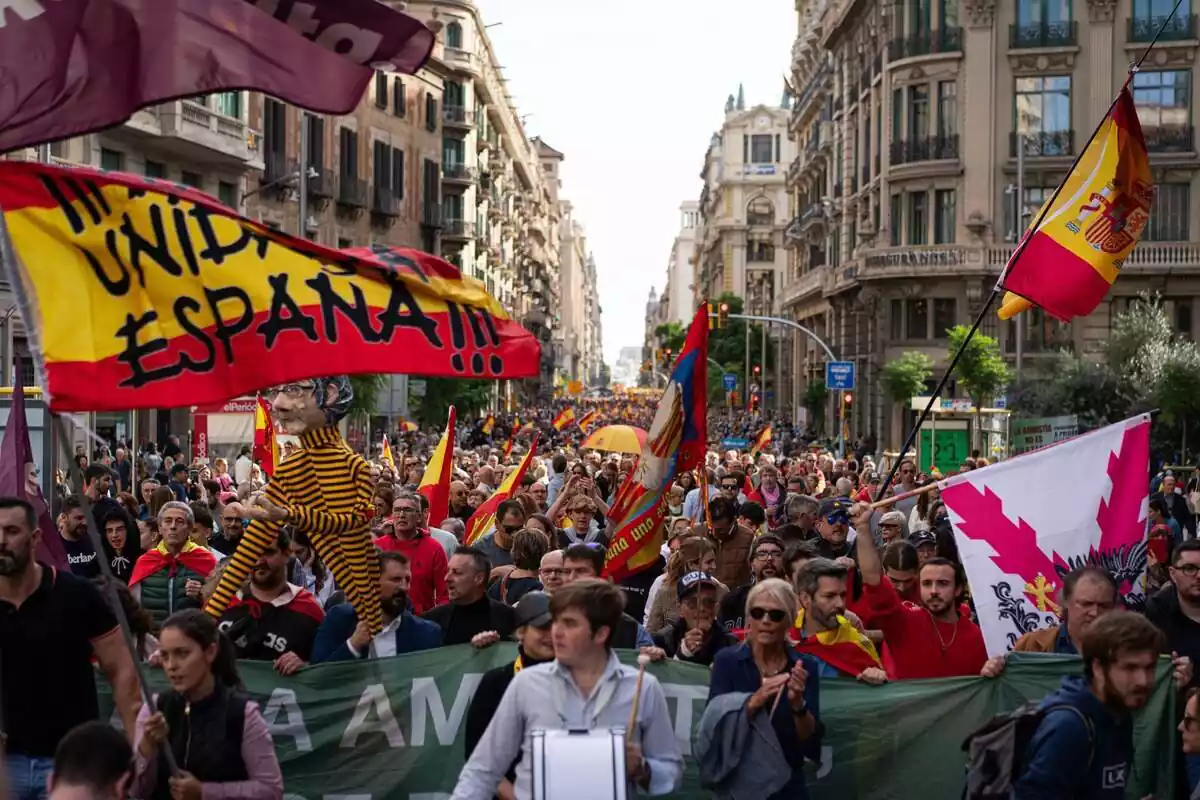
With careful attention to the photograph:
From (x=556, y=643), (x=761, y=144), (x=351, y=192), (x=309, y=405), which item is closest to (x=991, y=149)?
(x=351, y=192)

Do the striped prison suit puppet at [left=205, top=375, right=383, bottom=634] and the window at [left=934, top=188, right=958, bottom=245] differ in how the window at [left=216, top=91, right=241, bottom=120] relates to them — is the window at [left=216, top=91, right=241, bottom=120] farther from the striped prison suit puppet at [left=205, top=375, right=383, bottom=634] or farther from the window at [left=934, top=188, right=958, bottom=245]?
the striped prison suit puppet at [left=205, top=375, right=383, bottom=634]

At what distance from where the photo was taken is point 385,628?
7723 millimetres

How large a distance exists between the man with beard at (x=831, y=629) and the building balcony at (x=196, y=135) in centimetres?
2878

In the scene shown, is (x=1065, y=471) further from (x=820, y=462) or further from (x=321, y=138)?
(x=321, y=138)

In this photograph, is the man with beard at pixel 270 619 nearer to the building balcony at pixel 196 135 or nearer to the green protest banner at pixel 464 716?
the green protest banner at pixel 464 716

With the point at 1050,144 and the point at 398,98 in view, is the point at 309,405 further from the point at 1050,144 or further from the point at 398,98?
the point at 398,98

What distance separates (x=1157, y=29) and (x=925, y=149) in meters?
7.40

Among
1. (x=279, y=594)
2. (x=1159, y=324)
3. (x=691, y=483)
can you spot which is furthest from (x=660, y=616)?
(x=1159, y=324)

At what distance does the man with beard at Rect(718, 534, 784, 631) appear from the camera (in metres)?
9.09

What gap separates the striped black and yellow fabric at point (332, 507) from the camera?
23.9ft

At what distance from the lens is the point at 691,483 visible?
60.6 feet

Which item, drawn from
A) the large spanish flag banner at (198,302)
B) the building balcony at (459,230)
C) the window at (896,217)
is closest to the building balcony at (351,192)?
the building balcony at (459,230)

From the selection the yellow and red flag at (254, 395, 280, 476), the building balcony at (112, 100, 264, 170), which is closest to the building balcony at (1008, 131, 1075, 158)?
the building balcony at (112, 100, 264, 170)

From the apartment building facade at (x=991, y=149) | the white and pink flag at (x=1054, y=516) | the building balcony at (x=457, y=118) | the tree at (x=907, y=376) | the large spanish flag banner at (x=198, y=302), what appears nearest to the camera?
the large spanish flag banner at (x=198, y=302)
